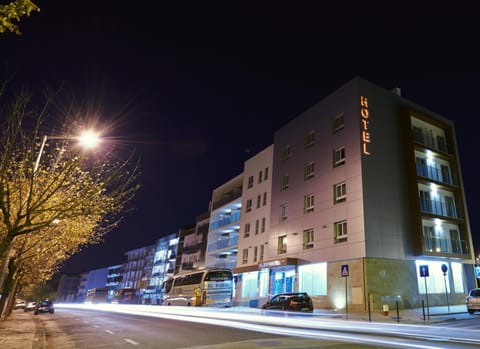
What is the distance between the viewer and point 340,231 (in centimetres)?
2842

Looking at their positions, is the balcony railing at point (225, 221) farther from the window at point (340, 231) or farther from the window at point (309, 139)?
the window at point (340, 231)

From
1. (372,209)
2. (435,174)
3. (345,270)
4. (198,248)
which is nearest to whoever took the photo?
(345,270)

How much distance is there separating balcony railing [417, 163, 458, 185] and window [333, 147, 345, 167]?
241 inches

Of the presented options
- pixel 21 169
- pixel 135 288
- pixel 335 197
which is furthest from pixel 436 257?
pixel 135 288

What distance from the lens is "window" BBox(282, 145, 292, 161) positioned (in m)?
38.5

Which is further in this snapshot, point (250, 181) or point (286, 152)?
point (250, 181)

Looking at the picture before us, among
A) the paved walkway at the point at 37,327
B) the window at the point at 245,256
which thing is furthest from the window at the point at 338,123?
the window at the point at 245,256

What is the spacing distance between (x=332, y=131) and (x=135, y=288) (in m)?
89.4

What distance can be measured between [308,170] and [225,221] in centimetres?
2008

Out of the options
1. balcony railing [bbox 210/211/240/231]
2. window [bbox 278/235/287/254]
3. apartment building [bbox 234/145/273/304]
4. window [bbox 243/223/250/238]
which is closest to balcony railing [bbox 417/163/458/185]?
window [bbox 278/235/287/254]

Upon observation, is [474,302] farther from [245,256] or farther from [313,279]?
[245,256]

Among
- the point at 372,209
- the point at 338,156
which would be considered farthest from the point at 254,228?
the point at 372,209

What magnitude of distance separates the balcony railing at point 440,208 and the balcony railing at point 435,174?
1.98 meters

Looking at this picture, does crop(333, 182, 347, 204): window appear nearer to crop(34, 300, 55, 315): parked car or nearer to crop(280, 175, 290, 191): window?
crop(280, 175, 290, 191): window
